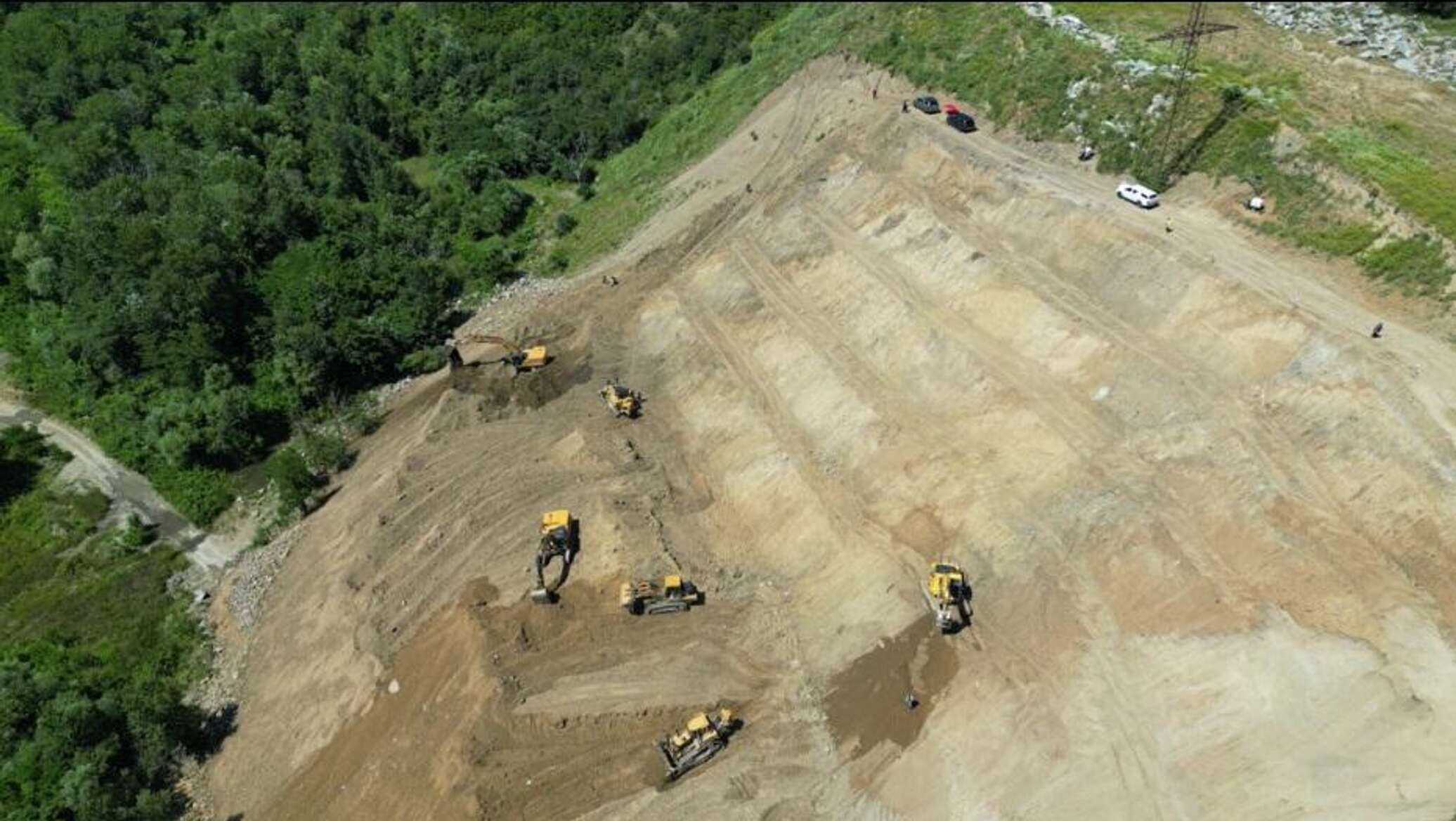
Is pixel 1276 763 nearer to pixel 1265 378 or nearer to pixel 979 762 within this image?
pixel 979 762

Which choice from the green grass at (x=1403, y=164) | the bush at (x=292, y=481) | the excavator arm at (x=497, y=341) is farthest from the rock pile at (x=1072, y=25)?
the bush at (x=292, y=481)

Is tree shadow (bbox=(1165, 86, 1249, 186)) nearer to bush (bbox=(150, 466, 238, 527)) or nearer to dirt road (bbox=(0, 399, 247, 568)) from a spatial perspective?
dirt road (bbox=(0, 399, 247, 568))

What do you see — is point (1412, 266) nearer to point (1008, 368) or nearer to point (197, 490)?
point (1008, 368)

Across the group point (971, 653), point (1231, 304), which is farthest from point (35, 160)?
point (1231, 304)

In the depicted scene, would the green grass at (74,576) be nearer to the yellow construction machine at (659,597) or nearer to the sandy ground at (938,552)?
the sandy ground at (938,552)

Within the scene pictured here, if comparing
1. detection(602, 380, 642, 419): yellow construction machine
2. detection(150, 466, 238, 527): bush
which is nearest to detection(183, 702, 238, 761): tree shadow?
detection(150, 466, 238, 527): bush

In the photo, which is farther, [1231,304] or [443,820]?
[1231,304]

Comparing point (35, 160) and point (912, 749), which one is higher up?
point (35, 160)
